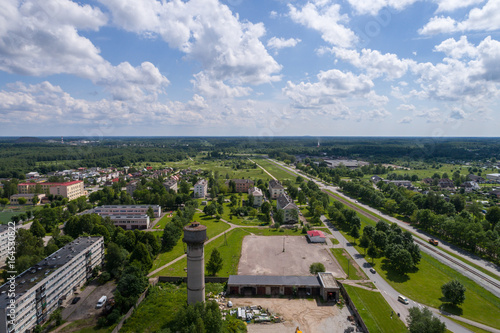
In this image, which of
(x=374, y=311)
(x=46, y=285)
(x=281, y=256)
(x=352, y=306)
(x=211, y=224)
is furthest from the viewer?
(x=211, y=224)

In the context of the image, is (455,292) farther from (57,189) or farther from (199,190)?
(57,189)

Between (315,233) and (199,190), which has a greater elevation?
(199,190)

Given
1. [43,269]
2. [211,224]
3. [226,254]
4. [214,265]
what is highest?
[43,269]

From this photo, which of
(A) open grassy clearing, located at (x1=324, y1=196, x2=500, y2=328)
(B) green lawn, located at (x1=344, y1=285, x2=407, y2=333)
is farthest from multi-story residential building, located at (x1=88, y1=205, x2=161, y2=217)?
(A) open grassy clearing, located at (x1=324, y1=196, x2=500, y2=328)

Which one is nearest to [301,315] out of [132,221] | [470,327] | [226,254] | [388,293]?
[388,293]

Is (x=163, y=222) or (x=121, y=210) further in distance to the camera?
(x=121, y=210)

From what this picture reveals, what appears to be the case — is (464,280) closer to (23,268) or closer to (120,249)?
(120,249)

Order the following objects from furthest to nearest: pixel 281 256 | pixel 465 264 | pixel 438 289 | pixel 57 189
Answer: pixel 57 189
pixel 281 256
pixel 465 264
pixel 438 289
